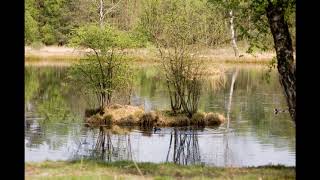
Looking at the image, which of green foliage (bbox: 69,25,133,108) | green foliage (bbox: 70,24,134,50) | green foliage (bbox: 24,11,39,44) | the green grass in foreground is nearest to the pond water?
green foliage (bbox: 69,25,133,108)

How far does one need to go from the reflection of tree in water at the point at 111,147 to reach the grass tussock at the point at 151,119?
5.02 feet

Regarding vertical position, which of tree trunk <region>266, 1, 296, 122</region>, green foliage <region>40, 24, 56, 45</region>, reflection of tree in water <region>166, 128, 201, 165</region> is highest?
green foliage <region>40, 24, 56, 45</region>

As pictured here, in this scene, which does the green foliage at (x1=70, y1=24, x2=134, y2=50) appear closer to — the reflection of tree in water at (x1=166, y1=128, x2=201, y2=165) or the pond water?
Answer: the pond water

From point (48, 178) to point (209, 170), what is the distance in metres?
2.30

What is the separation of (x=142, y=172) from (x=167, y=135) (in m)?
6.63

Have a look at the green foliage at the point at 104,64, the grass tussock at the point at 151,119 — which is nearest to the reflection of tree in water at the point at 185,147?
the grass tussock at the point at 151,119

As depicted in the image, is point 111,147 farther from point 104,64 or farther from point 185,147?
point 104,64

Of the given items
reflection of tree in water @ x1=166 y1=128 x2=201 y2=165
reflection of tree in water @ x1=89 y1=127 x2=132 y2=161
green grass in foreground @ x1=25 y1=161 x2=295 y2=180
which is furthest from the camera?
reflection of tree in water @ x1=166 y1=128 x2=201 y2=165

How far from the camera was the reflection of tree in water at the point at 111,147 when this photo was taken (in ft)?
35.4

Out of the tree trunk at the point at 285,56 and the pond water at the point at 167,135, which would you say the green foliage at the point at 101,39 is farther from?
the tree trunk at the point at 285,56

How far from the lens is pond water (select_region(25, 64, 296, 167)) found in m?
10.9

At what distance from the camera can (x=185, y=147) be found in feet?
39.5

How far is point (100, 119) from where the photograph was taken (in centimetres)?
1577
